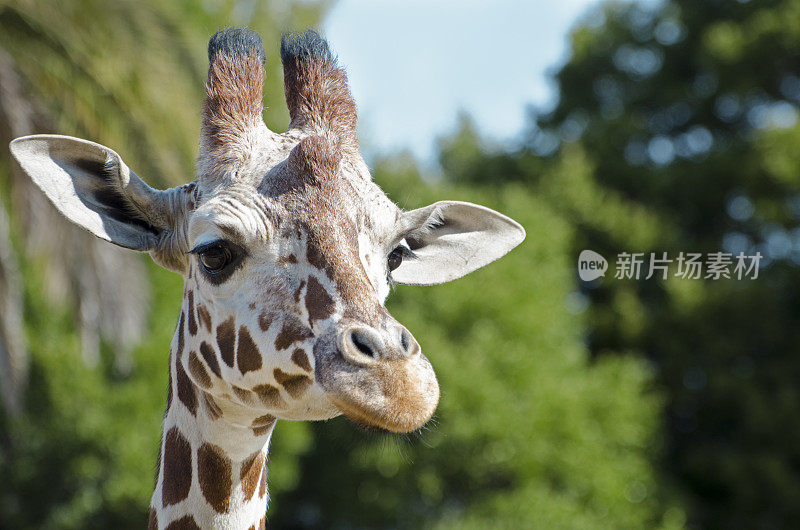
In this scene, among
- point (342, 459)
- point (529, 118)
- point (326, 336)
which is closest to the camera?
point (326, 336)

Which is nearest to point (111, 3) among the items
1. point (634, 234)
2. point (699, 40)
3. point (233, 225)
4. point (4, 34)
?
point (4, 34)

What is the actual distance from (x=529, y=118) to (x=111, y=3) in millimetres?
20643

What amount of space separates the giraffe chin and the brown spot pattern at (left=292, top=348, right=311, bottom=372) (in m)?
0.19

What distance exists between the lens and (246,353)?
3.16m

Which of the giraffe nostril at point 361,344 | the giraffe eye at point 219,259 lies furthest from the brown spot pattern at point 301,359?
the giraffe eye at point 219,259

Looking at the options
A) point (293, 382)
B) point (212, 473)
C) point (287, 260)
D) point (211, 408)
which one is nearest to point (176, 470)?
point (212, 473)

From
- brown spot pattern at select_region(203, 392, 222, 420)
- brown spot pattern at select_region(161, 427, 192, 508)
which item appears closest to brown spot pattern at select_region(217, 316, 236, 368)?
brown spot pattern at select_region(203, 392, 222, 420)

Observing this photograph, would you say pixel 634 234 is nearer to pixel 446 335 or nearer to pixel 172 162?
pixel 446 335

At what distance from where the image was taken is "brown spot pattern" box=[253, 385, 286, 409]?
10.2ft

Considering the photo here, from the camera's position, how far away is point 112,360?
19250 mm

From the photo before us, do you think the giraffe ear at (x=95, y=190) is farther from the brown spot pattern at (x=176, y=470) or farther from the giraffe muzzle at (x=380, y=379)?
the giraffe muzzle at (x=380, y=379)

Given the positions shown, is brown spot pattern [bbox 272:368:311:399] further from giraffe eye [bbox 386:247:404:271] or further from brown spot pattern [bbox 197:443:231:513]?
giraffe eye [bbox 386:247:404:271]

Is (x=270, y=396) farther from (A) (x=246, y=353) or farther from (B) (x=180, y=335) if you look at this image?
(B) (x=180, y=335)

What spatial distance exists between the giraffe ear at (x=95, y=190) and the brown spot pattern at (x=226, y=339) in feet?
1.84
